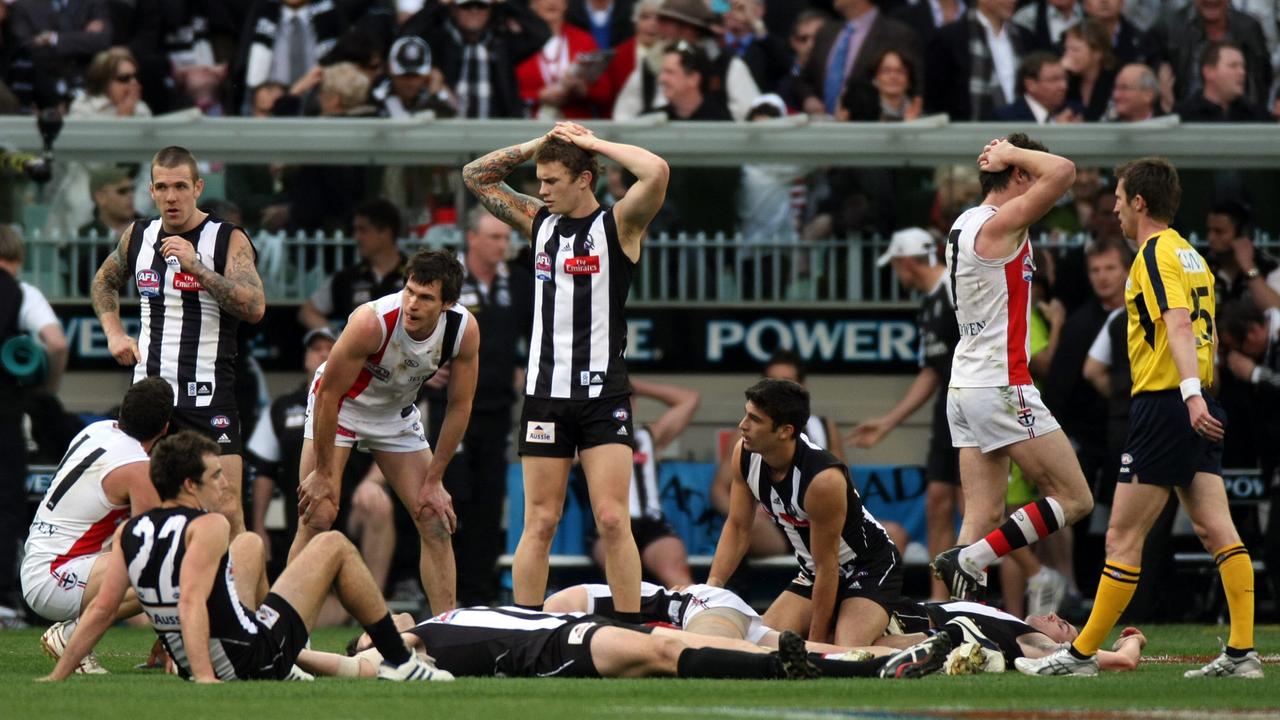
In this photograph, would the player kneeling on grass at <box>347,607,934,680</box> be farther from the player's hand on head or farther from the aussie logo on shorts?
the player's hand on head

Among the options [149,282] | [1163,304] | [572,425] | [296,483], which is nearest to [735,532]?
[572,425]

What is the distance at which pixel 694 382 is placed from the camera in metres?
13.3

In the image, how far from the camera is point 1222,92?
13906 mm

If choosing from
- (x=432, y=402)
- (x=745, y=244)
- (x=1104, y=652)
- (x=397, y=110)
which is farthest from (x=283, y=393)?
(x=1104, y=652)

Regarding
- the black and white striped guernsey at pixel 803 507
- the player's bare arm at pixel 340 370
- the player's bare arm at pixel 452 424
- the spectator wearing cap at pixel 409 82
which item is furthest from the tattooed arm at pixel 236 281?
the spectator wearing cap at pixel 409 82

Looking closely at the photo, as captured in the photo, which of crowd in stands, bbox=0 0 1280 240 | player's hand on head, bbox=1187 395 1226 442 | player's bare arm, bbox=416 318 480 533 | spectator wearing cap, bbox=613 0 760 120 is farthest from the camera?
spectator wearing cap, bbox=613 0 760 120

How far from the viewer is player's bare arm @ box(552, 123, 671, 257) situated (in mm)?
9039

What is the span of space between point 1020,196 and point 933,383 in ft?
11.8

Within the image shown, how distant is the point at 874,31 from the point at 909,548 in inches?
162

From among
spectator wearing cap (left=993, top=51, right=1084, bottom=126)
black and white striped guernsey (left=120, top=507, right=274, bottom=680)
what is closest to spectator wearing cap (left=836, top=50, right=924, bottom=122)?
spectator wearing cap (left=993, top=51, right=1084, bottom=126)

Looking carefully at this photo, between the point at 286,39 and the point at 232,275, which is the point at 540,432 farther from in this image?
the point at 286,39

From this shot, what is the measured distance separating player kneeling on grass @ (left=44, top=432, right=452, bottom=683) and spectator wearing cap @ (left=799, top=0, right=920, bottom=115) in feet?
25.6

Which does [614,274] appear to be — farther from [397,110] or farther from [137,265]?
[397,110]

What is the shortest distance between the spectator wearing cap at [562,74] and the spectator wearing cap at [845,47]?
165 cm
